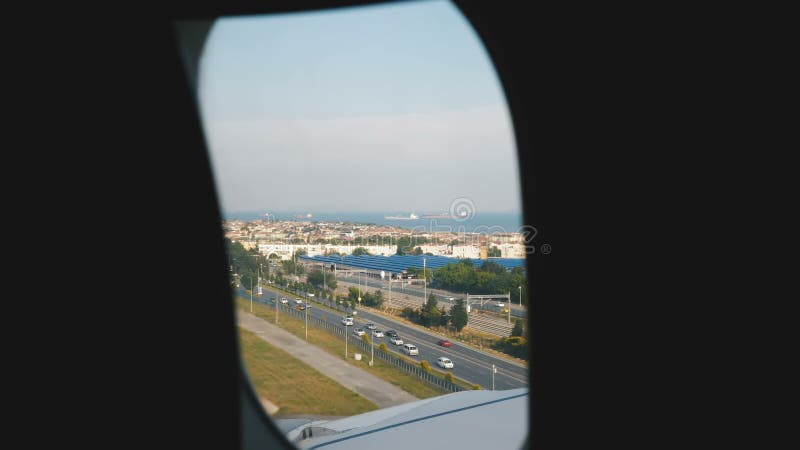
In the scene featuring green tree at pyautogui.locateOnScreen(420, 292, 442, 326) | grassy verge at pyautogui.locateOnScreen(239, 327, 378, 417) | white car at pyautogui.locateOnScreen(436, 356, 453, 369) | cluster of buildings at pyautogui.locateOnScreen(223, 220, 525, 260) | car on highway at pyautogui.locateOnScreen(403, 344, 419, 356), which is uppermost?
cluster of buildings at pyautogui.locateOnScreen(223, 220, 525, 260)

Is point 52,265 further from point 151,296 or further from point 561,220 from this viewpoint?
point 561,220

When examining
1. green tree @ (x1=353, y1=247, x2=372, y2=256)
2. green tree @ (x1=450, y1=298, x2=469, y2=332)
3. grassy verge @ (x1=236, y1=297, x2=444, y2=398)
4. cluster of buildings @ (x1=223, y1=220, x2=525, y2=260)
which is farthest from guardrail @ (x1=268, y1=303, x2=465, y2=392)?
green tree @ (x1=353, y1=247, x2=372, y2=256)

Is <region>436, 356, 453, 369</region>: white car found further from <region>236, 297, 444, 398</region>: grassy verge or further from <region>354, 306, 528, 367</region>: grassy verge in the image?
<region>354, 306, 528, 367</region>: grassy verge

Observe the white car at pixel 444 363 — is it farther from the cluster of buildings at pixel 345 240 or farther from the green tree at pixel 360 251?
the green tree at pixel 360 251

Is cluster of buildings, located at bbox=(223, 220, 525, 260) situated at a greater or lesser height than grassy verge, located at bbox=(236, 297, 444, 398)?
greater

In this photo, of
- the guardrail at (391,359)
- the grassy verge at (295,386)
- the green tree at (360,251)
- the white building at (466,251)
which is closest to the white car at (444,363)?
the guardrail at (391,359)

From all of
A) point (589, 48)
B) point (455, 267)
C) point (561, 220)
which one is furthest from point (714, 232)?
point (455, 267)

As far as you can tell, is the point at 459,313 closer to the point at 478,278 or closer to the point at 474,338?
the point at 474,338

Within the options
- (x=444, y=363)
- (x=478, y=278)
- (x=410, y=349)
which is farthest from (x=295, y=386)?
(x=478, y=278)
